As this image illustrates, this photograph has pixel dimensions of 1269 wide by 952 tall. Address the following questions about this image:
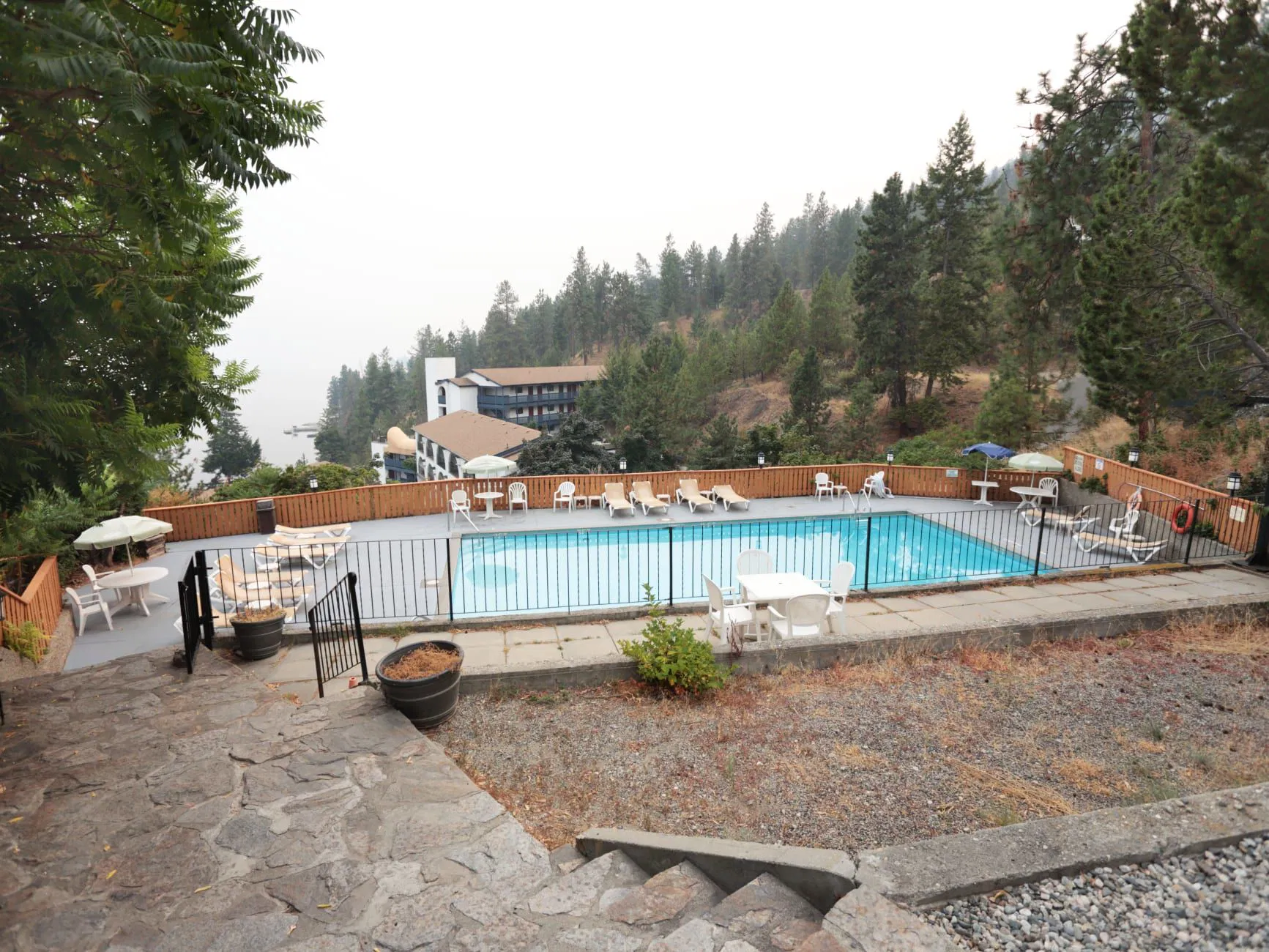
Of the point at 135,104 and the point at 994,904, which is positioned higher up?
the point at 135,104

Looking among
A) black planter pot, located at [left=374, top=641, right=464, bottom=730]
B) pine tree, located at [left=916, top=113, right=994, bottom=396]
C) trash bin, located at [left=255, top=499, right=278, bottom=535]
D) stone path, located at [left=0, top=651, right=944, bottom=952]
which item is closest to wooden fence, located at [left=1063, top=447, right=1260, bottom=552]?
stone path, located at [left=0, top=651, right=944, bottom=952]

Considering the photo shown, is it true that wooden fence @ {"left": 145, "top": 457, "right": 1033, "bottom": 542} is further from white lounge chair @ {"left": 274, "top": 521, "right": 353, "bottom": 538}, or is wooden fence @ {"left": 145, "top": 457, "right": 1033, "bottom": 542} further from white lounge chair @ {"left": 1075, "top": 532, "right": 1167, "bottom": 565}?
white lounge chair @ {"left": 1075, "top": 532, "right": 1167, "bottom": 565}

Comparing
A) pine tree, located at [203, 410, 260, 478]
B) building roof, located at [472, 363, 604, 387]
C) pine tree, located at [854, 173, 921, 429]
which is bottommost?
pine tree, located at [203, 410, 260, 478]

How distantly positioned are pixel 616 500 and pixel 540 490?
2077mm

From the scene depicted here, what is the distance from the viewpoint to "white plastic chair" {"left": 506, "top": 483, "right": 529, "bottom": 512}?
51.1ft

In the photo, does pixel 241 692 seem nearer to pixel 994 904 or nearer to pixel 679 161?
pixel 994 904

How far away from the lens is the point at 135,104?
1771mm

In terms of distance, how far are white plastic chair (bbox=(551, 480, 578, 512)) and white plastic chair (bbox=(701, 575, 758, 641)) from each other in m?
8.78

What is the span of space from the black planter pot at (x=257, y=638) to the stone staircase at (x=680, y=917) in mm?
4567

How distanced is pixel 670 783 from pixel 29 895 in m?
3.18

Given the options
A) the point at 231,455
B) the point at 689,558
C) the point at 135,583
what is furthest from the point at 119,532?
the point at 231,455

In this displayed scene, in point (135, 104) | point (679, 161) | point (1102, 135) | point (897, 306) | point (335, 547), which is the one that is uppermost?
point (679, 161)

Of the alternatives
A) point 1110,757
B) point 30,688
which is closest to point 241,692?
point 30,688

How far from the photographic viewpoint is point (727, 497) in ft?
51.6
